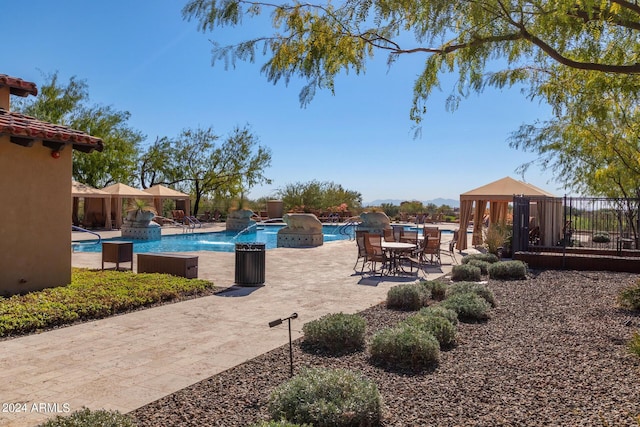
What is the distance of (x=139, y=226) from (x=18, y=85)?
1342 cm

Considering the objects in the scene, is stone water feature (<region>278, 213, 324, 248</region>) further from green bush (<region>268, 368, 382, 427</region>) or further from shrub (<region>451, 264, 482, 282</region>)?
green bush (<region>268, 368, 382, 427</region>)

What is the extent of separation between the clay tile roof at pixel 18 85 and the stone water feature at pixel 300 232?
10.1m

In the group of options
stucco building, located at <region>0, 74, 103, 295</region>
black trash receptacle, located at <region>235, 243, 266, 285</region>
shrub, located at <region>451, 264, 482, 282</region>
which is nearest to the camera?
stucco building, located at <region>0, 74, 103, 295</region>

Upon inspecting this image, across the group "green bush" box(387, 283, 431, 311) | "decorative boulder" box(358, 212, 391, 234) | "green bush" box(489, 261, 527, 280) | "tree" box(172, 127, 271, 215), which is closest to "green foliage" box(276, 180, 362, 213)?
"tree" box(172, 127, 271, 215)

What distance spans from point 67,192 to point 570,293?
902 centimetres

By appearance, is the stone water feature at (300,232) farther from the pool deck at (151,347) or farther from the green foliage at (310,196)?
the green foliage at (310,196)

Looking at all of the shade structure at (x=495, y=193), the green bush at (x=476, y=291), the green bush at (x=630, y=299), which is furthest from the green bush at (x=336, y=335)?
the shade structure at (x=495, y=193)

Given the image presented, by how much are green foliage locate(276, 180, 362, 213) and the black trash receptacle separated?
2503 centimetres

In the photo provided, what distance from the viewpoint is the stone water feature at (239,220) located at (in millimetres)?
26812

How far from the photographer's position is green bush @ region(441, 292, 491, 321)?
6500 mm

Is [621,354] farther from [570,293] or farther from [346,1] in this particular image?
[346,1]

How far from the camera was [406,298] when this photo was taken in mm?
7223

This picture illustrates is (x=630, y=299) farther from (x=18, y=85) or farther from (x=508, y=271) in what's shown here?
(x=18, y=85)

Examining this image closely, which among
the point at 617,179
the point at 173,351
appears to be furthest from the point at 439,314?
the point at 617,179
